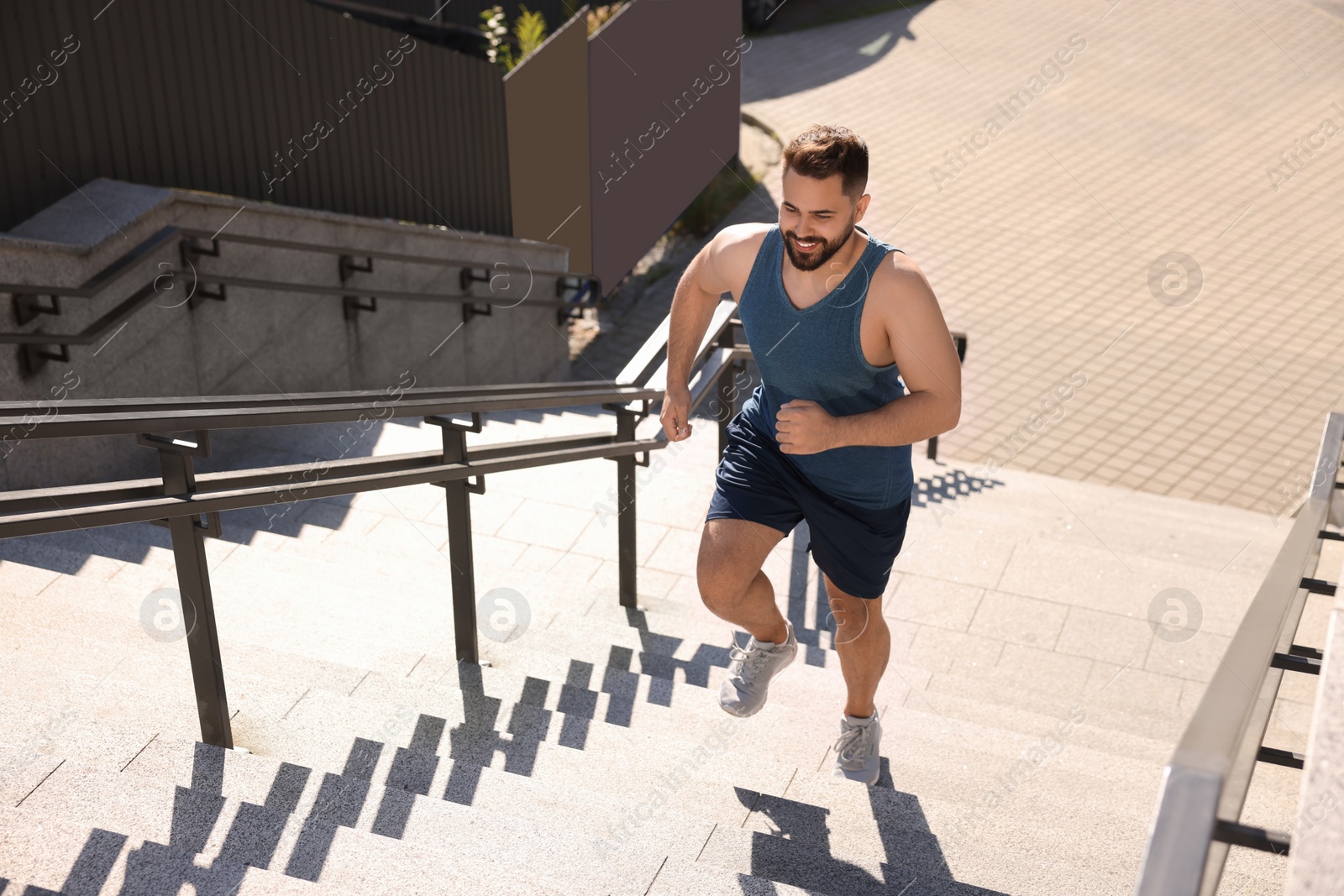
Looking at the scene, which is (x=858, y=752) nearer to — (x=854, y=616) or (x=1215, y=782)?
(x=854, y=616)

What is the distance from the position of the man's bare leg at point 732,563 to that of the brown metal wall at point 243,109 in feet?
12.2

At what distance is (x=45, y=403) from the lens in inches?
94.2

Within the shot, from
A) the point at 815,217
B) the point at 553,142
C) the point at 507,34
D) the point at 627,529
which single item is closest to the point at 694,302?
the point at 815,217

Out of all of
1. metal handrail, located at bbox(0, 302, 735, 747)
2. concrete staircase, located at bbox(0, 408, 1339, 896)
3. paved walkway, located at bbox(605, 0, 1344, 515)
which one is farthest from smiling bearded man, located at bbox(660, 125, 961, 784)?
paved walkway, located at bbox(605, 0, 1344, 515)

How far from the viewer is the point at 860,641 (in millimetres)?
3246

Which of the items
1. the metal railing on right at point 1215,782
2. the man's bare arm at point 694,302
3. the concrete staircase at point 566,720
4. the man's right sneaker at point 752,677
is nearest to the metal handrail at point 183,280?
the concrete staircase at point 566,720

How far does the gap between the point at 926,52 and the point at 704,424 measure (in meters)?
10.8

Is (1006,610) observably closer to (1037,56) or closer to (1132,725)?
(1132,725)

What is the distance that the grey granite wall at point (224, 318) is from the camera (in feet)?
16.1

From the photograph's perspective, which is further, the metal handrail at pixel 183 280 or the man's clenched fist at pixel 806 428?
the metal handrail at pixel 183 280

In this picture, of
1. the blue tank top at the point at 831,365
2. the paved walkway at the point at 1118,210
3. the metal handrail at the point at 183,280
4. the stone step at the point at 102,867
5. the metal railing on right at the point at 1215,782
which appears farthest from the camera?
the paved walkway at the point at 1118,210

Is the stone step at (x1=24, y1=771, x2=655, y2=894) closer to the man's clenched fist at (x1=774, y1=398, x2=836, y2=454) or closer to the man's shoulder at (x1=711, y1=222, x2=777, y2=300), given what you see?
the man's clenched fist at (x1=774, y1=398, x2=836, y2=454)

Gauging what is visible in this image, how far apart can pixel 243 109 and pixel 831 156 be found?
4577 millimetres

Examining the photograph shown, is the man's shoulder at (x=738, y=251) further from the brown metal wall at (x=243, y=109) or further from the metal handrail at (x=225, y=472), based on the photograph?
the brown metal wall at (x=243, y=109)
